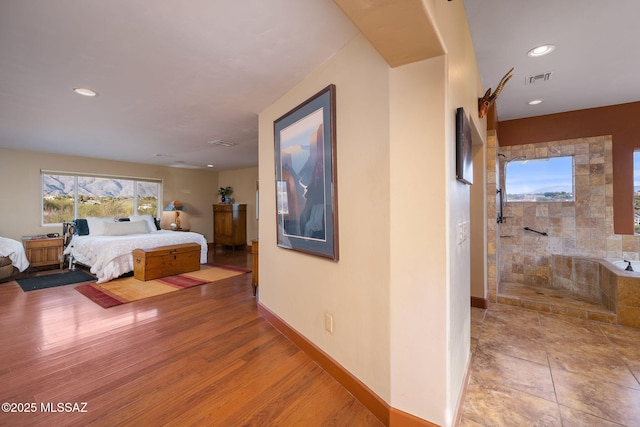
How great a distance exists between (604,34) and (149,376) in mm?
4222

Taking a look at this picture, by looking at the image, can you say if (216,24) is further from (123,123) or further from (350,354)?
(123,123)

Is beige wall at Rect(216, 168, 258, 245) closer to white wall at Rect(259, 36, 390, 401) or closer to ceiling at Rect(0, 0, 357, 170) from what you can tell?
ceiling at Rect(0, 0, 357, 170)

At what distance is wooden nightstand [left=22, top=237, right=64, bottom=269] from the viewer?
15.8ft

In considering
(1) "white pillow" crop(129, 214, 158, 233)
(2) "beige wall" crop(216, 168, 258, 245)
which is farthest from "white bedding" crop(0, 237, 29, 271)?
(2) "beige wall" crop(216, 168, 258, 245)

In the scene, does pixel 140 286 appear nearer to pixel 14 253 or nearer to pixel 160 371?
pixel 14 253

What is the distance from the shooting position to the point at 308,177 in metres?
2.06

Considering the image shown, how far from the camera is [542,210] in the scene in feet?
12.4

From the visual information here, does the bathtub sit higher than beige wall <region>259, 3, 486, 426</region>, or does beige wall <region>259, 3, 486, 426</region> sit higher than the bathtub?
beige wall <region>259, 3, 486, 426</region>

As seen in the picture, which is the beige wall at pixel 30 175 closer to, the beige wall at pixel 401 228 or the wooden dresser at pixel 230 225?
the wooden dresser at pixel 230 225

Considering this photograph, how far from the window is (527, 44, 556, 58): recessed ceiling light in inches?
298

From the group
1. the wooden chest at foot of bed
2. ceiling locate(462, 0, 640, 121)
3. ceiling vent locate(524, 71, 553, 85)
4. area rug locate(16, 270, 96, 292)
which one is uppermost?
ceiling vent locate(524, 71, 553, 85)

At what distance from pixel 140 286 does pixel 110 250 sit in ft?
3.00

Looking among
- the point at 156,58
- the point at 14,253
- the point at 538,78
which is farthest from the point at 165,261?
the point at 538,78

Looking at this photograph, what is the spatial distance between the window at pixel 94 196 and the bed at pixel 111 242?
550 millimetres
